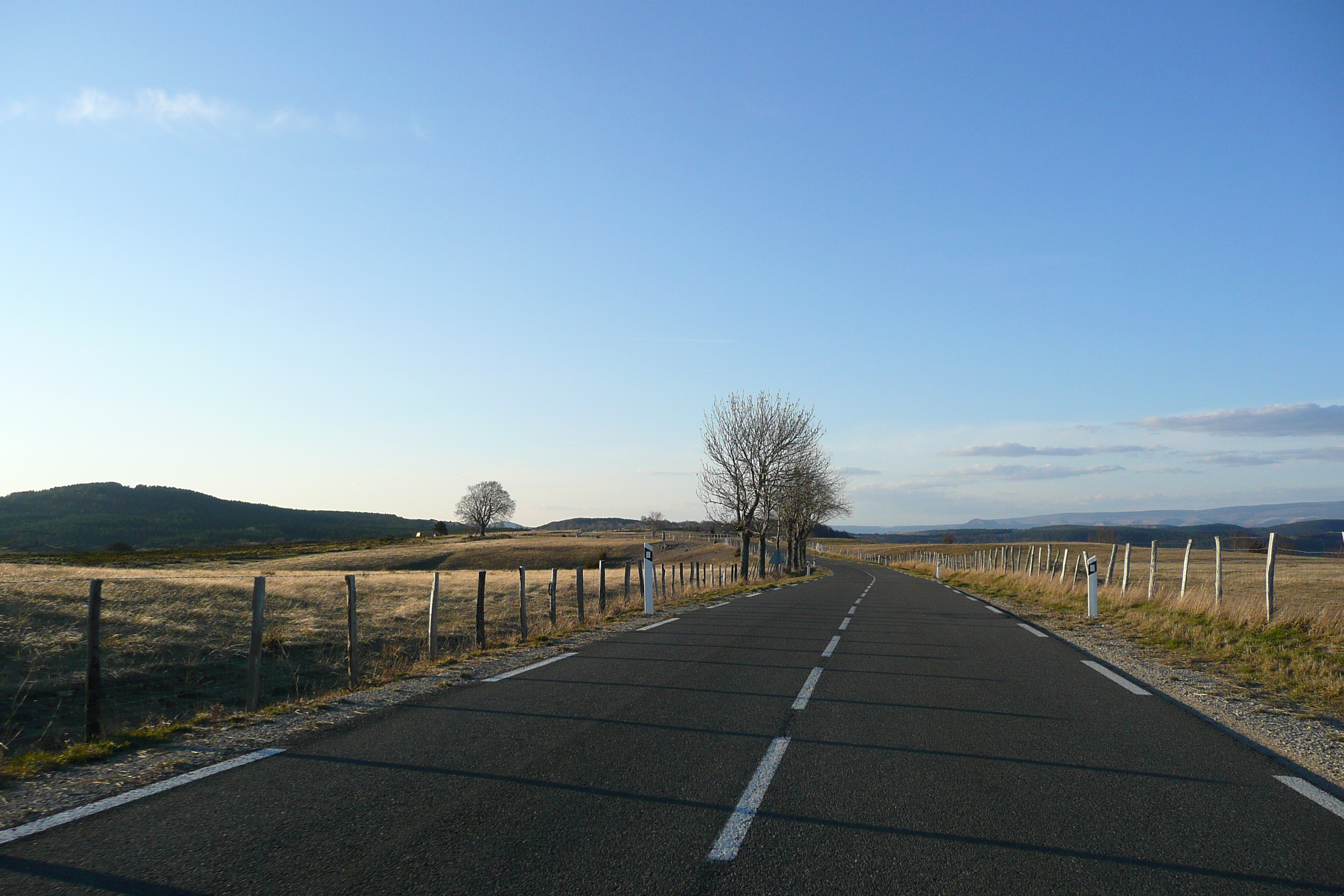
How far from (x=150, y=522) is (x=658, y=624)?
130678 millimetres

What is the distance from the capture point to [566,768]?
5.52 meters

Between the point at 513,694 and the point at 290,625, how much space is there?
1610 cm

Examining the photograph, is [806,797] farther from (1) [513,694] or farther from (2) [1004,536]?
(2) [1004,536]

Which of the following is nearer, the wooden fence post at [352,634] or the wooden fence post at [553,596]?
the wooden fence post at [352,634]

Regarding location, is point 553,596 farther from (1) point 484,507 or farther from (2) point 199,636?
(1) point 484,507

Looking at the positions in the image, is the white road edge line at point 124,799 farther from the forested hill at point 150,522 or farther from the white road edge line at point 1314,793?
the forested hill at point 150,522

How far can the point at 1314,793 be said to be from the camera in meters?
5.19

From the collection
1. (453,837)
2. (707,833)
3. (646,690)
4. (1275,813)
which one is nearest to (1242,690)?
(1275,813)

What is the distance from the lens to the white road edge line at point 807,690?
307 inches

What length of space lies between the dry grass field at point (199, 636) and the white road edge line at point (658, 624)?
1.43 m

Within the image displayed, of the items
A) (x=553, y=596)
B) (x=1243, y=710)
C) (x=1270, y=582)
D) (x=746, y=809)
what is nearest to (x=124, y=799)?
(x=746, y=809)

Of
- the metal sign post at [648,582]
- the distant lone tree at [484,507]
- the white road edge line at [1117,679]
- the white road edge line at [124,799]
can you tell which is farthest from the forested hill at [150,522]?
the white road edge line at [1117,679]

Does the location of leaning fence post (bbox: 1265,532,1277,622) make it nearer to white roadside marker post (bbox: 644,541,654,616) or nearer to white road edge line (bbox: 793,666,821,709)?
white road edge line (bbox: 793,666,821,709)

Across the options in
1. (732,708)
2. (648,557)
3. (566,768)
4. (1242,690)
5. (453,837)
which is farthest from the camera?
(648,557)
